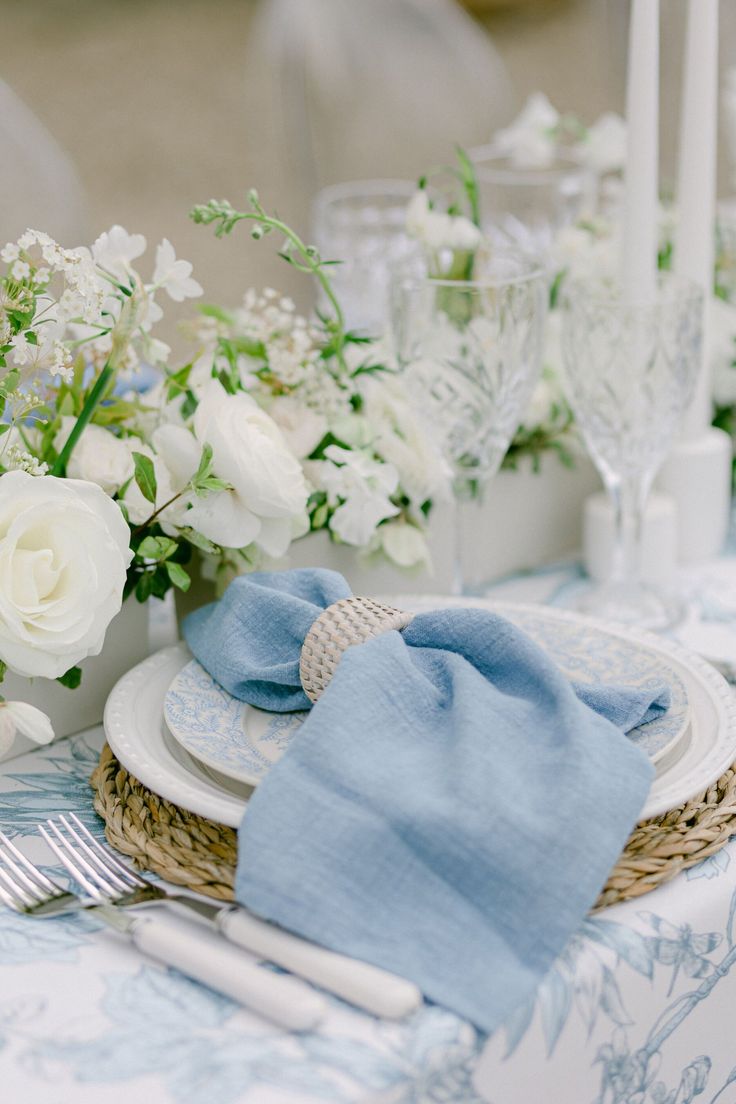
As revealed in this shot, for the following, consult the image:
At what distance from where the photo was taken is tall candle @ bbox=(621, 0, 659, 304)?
105 cm

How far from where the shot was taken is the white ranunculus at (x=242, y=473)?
2.77 ft

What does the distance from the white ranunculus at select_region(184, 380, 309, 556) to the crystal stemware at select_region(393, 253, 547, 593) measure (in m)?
0.18

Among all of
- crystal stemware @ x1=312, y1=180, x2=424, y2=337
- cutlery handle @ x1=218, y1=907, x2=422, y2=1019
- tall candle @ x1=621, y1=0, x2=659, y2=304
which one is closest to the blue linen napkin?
cutlery handle @ x1=218, y1=907, x2=422, y2=1019

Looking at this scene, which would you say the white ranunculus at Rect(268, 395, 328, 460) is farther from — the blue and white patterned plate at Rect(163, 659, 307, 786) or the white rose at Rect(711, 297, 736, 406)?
the white rose at Rect(711, 297, 736, 406)

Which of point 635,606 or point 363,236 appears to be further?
point 363,236

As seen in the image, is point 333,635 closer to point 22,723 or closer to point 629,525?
point 22,723

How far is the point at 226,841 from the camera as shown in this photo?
71 cm

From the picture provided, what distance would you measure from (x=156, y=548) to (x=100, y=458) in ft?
0.26

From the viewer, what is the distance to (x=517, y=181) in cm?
157

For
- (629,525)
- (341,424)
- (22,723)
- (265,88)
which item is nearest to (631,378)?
(629,525)

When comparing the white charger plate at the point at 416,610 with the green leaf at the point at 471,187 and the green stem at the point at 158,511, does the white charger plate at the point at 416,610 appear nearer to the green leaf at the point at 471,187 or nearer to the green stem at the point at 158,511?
the green stem at the point at 158,511

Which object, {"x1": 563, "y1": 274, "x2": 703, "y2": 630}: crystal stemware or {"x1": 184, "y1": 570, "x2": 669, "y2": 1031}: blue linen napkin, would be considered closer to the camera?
{"x1": 184, "y1": 570, "x2": 669, "y2": 1031}: blue linen napkin

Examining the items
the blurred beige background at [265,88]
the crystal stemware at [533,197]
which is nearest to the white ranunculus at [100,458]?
the blurred beige background at [265,88]

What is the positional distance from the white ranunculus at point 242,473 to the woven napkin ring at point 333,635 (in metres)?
0.11
